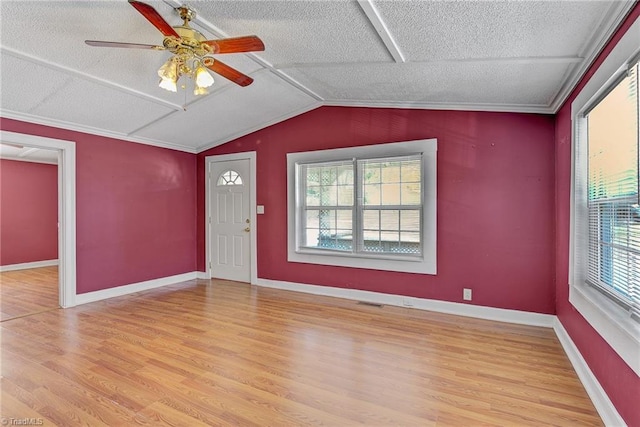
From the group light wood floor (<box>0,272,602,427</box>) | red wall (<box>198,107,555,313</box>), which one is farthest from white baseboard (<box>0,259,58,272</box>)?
red wall (<box>198,107,555,313</box>)

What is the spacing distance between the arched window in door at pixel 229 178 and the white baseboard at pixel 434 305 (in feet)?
5.76

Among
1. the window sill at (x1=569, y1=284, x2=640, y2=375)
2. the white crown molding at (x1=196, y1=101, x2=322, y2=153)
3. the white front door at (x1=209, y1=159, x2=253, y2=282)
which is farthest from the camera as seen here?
the white front door at (x1=209, y1=159, x2=253, y2=282)

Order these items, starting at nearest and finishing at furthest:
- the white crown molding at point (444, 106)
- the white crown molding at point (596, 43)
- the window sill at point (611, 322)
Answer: the window sill at point (611, 322), the white crown molding at point (596, 43), the white crown molding at point (444, 106)

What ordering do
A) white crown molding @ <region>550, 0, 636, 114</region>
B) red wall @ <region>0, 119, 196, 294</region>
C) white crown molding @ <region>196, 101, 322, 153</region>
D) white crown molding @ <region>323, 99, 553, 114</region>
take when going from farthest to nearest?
white crown molding @ <region>196, 101, 322, 153</region>
red wall @ <region>0, 119, 196, 294</region>
white crown molding @ <region>323, 99, 553, 114</region>
white crown molding @ <region>550, 0, 636, 114</region>

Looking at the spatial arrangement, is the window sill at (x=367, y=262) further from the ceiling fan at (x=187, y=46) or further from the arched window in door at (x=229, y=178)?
the ceiling fan at (x=187, y=46)

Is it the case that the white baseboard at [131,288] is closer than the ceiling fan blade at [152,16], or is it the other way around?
the ceiling fan blade at [152,16]

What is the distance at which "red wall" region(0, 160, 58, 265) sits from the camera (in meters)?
6.23

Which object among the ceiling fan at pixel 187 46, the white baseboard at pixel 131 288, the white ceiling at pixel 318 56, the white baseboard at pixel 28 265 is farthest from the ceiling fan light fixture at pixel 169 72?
the white baseboard at pixel 28 265

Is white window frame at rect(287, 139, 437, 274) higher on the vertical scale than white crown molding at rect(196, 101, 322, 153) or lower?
lower

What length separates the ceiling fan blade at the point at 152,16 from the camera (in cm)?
167

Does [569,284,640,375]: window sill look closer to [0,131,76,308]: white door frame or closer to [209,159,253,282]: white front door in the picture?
[209,159,253,282]: white front door

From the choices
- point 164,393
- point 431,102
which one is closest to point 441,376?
point 164,393

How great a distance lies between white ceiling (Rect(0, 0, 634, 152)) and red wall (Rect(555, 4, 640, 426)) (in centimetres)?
16

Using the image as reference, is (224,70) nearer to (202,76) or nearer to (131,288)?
(202,76)
